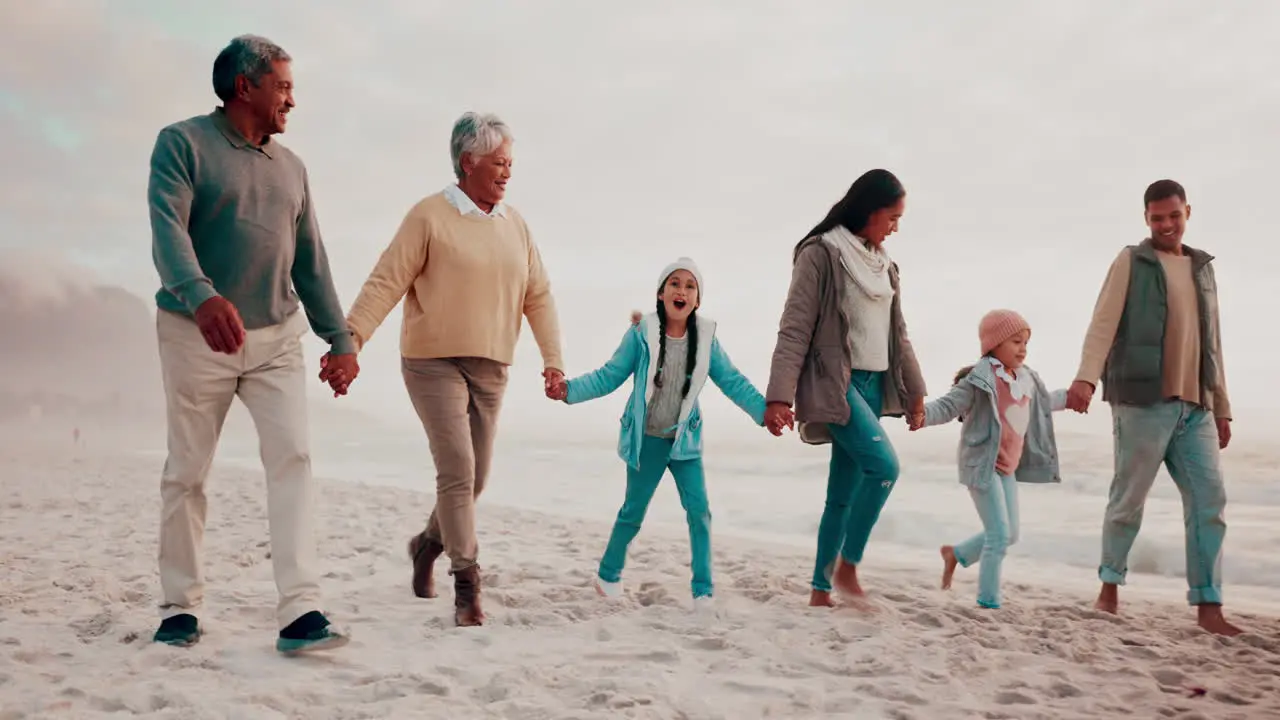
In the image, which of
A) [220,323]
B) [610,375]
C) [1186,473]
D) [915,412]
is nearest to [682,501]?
[610,375]

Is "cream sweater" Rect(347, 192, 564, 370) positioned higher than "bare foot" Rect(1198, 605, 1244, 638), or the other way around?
"cream sweater" Rect(347, 192, 564, 370)

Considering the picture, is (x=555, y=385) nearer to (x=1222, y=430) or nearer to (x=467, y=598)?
(x=467, y=598)

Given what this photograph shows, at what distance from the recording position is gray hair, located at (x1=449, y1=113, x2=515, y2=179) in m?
4.56

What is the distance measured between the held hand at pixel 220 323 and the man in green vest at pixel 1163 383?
4054 millimetres

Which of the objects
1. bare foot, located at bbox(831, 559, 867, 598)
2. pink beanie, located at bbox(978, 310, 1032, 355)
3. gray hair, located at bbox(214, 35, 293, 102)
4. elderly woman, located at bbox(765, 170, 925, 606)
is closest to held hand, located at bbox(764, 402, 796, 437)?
elderly woman, located at bbox(765, 170, 925, 606)

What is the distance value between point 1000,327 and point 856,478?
3.96 feet

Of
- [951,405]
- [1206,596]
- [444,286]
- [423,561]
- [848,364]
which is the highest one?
[444,286]

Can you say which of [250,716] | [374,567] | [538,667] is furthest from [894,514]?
[250,716]

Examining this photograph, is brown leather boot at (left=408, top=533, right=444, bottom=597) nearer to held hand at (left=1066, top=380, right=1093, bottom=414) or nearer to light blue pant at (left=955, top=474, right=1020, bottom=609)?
light blue pant at (left=955, top=474, right=1020, bottom=609)

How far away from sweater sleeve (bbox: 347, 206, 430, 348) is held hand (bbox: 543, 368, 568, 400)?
0.88 metres

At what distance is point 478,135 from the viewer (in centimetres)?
456

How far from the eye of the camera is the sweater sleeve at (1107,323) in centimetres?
532

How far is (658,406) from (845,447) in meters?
0.92

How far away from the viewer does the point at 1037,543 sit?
989 cm
